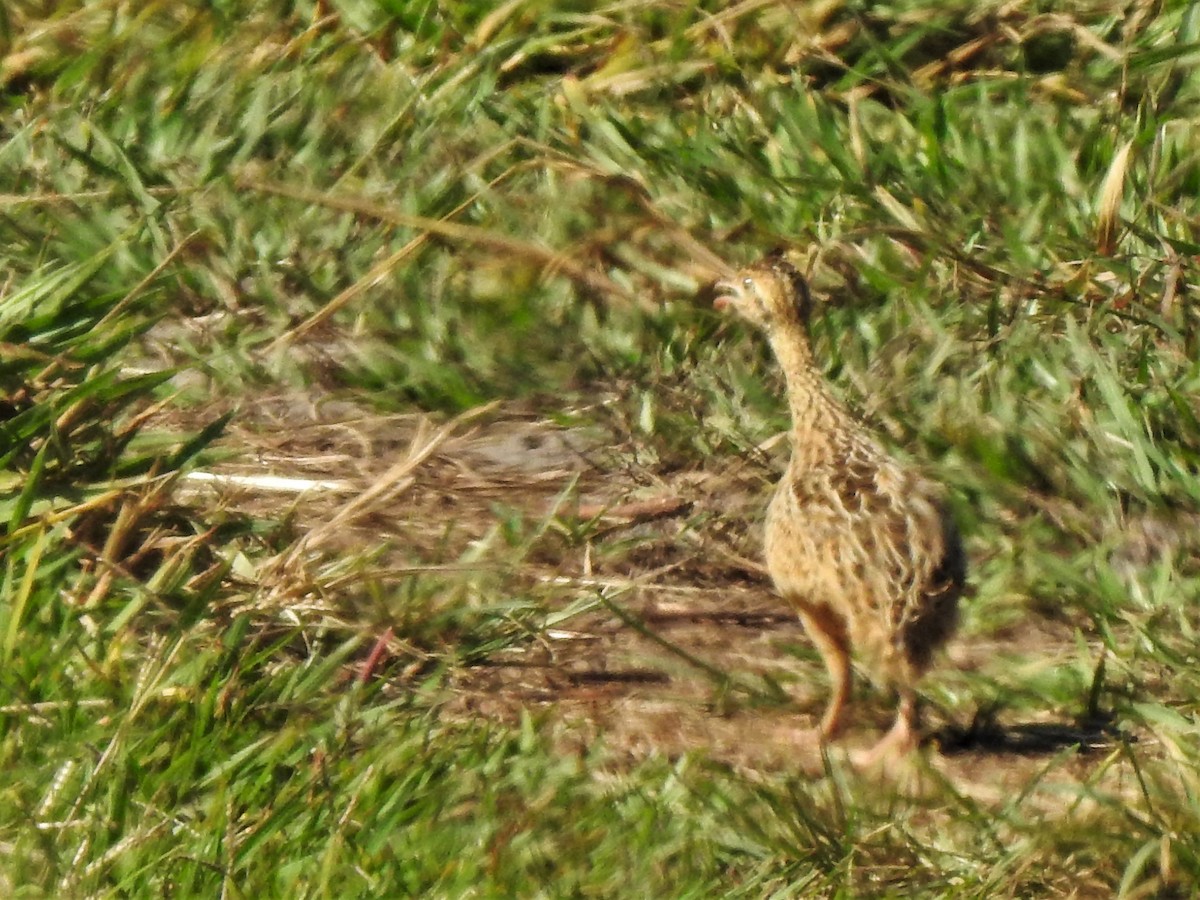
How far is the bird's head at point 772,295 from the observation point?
605cm

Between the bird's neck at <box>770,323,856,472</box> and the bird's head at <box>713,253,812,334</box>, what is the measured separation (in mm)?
39

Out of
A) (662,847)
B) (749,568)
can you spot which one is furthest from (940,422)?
(662,847)

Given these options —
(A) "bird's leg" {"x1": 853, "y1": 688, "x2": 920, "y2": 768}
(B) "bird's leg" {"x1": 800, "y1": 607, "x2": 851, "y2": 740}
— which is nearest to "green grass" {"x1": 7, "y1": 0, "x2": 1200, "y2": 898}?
(A) "bird's leg" {"x1": 853, "y1": 688, "x2": 920, "y2": 768}

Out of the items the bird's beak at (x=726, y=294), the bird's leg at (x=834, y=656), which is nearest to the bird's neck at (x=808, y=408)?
the bird's beak at (x=726, y=294)

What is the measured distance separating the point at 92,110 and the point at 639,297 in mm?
2064

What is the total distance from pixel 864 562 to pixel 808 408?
0.69 m

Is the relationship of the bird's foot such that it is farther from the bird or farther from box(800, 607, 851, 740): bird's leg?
Result: box(800, 607, 851, 740): bird's leg

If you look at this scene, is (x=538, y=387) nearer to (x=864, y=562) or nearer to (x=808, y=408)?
(x=808, y=408)

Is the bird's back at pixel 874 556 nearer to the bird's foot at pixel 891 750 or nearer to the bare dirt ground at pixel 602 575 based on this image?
the bird's foot at pixel 891 750

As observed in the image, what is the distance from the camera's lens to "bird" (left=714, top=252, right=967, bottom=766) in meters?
5.21

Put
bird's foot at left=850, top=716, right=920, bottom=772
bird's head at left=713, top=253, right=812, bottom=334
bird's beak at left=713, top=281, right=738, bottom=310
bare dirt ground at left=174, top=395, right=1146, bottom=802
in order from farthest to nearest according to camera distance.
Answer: bird's beak at left=713, top=281, right=738, bottom=310
bird's head at left=713, top=253, right=812, bottom=334
bare dirt ground at left=174, top=395, right=1146, bottom=802
bird's foot at left=850, top=716, right=920, bottom=772

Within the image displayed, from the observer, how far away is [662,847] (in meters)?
4.65

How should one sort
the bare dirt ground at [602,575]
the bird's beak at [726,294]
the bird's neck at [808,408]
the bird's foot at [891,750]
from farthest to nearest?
the bird's beak at [726,294] → the bird's neck at [808,408] → the bare dirt ground at [602,575] → the bird's foot at [891,750]

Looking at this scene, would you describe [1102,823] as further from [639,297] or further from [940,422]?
[639,297]
